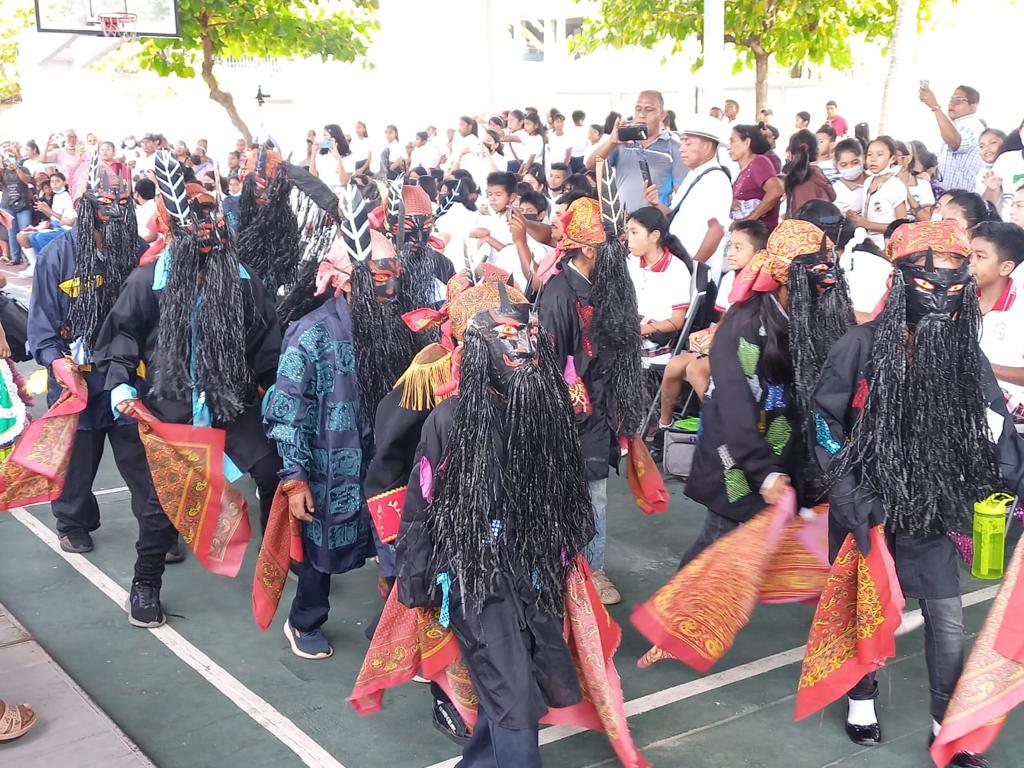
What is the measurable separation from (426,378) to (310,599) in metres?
1.51

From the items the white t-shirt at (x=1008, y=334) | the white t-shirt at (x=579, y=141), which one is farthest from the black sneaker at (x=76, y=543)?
the white t-shirt at (x=579, y=141)

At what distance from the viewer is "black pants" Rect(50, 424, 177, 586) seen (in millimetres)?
5238

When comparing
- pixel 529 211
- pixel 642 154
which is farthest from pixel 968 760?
pixel 642 154

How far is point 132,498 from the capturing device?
6.02 meters

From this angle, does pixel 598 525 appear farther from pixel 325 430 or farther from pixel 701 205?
pixel 701 205

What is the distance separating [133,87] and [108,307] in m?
27.6

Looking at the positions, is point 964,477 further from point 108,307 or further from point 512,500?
point 108,307

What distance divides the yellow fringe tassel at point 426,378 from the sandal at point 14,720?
184 centimetres

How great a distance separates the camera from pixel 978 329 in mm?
3771

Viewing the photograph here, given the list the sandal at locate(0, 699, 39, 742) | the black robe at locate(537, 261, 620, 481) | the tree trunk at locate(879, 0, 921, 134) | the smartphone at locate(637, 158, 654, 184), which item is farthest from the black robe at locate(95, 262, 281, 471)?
the tree trunk at locate(879, 0, 921, 134)

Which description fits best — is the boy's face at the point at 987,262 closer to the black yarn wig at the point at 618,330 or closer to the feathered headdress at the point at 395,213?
the black yarn wig at the point at 618,330

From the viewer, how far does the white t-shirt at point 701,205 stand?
767 cm

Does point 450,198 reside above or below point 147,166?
below

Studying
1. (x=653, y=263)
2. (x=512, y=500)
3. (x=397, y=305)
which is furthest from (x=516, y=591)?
(x=653, y=263)
